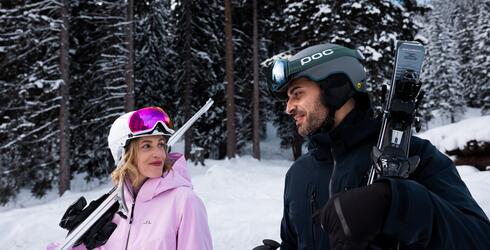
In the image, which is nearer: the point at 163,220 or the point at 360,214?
the point at 360,214

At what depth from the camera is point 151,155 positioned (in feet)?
10.3

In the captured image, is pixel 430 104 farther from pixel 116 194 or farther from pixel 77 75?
pixel 116 194

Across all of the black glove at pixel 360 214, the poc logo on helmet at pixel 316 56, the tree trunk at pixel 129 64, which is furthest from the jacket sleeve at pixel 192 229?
the tree trunk at pixel 129 64

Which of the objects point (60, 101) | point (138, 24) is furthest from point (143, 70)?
point (60, 101)

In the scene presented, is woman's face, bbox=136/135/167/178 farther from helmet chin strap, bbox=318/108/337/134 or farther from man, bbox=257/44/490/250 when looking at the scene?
helmet chin strap, bbox=318/108/337/134

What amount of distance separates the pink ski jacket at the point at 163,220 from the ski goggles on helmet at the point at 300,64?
4.52ft

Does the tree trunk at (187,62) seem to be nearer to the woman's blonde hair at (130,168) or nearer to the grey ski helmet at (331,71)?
the woman's blonde hair at (130,168)

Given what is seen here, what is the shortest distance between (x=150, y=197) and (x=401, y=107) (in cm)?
213

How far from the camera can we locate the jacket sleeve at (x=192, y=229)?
9.08 feet

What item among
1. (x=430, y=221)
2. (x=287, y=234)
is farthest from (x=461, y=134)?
(x=430, y=221)

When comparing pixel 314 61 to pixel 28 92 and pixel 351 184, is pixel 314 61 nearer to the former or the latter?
pixel 351 184

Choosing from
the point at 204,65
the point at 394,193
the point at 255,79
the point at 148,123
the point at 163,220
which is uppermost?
the point at 204,65

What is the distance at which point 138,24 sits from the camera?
25781mm

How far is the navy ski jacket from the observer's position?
124cm
